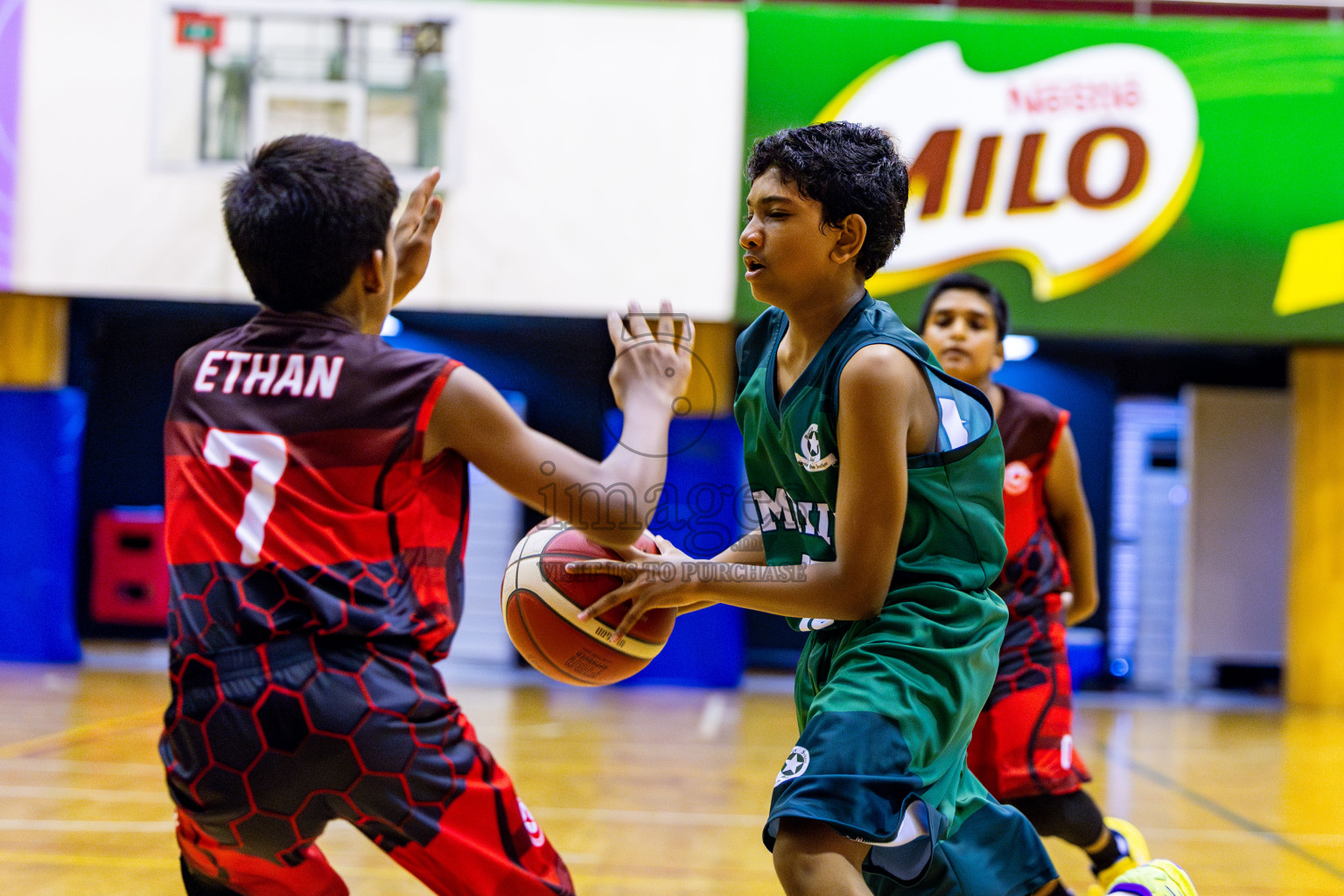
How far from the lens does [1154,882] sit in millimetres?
2631

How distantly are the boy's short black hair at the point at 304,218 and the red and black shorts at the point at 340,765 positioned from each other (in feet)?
1.62

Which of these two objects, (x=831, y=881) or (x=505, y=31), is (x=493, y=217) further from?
(x=831, y=881)

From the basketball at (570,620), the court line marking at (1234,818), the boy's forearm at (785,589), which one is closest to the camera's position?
the boy's forearm at (785,589)

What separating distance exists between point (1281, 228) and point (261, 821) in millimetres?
8476

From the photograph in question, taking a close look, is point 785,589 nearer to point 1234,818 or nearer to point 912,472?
point 912,472

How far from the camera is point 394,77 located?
27.6 ft

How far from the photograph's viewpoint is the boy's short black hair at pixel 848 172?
1.96 m

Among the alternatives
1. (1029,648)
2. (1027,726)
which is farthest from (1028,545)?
(1027,726)

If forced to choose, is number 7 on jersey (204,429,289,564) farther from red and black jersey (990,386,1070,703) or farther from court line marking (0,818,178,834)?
court line marking (0,818,178,834)

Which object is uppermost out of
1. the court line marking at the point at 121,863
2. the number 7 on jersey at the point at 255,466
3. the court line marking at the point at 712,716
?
the number 7 on jersey at the point at 255,466

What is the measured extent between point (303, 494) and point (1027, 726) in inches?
83.9

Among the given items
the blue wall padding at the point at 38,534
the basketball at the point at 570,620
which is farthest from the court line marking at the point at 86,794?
the blue wall padding at the point at 38,534

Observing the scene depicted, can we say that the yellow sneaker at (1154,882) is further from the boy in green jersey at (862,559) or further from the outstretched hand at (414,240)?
the outstretched hand at (414,240)

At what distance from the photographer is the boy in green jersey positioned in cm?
176
